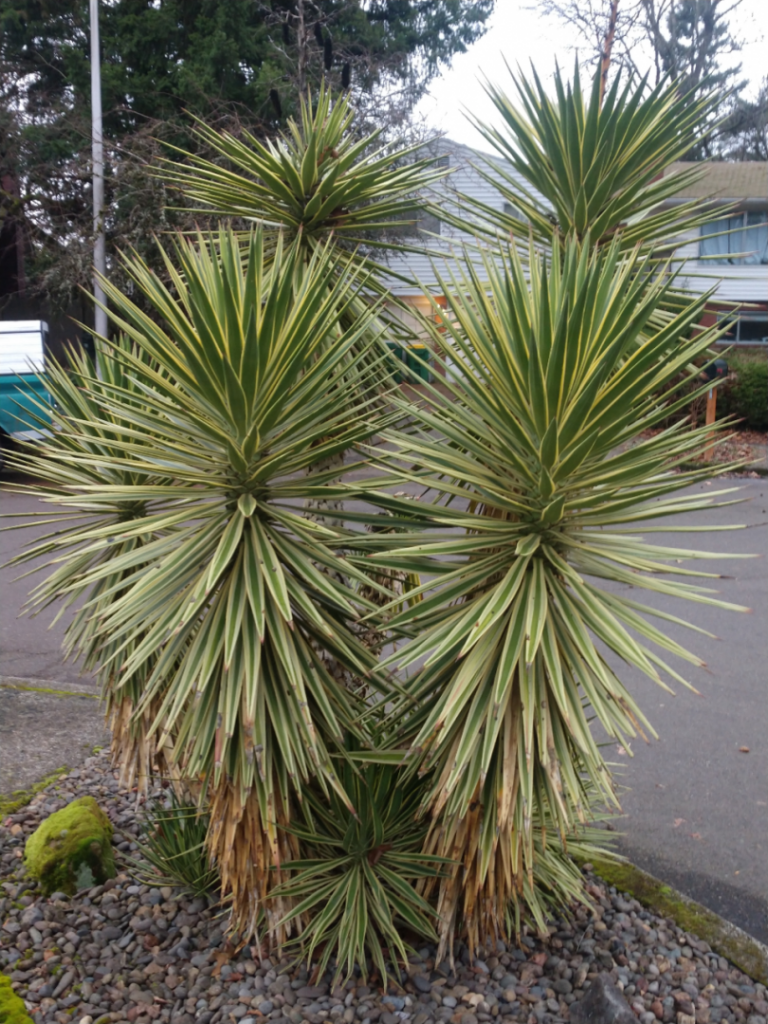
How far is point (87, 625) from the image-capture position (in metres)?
Result: 3.50

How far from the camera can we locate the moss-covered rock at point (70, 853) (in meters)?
3.63

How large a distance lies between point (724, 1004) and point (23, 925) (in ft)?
8.20

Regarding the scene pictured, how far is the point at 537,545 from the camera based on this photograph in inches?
102

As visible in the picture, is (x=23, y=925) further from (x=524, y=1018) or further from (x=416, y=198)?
(x=416, y=198)

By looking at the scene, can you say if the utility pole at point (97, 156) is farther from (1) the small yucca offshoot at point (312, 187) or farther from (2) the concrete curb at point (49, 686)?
(1) the small yucca offshoot at point (312, 187)

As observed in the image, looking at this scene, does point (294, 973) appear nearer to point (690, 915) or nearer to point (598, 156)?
point (690, 915)

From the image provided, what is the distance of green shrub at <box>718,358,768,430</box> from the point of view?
18.7 meters

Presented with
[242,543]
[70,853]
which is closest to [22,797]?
[70,853]

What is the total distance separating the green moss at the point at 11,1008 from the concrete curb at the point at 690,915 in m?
2.20

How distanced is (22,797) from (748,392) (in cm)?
1742

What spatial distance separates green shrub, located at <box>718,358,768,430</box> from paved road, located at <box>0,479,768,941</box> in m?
10.8

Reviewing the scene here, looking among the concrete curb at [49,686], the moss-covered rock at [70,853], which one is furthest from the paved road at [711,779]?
the concrete curb at [49,686]

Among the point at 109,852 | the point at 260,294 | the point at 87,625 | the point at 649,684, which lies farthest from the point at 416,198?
the point at 649,684

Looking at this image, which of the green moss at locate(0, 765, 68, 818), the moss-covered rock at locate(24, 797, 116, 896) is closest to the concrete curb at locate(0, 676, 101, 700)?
the green moss at locate(0, 765, 68, 818)
